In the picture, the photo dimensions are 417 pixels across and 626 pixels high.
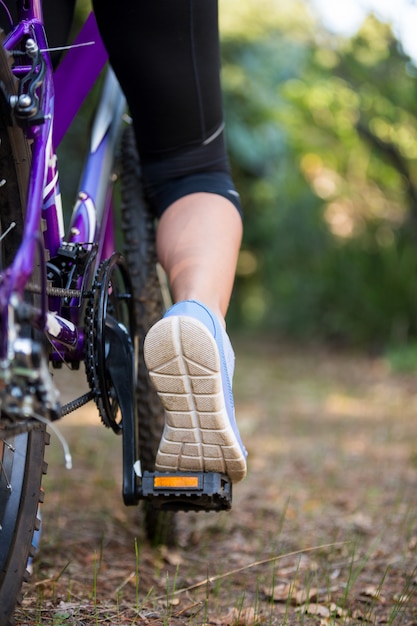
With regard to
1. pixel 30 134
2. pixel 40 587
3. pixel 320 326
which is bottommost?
pixel 320 326

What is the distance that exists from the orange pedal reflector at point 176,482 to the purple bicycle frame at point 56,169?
24 cm

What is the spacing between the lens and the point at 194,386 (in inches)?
45.2

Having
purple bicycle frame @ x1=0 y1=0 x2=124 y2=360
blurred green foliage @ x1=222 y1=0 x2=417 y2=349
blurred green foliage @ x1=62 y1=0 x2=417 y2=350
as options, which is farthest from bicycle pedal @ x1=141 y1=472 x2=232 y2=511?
blurred green foliage @ x1=222 y1=0 x2=417 y2=349

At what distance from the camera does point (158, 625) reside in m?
1.20

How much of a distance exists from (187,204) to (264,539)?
0.85 m

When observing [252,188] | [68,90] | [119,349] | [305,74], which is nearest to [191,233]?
[119,349]

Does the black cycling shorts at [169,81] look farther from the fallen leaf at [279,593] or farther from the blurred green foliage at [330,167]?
the blurred green foliage at [330,167]

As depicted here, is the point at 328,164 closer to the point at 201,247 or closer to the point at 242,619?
the point at 201,247

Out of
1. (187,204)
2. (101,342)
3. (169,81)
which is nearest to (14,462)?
(101,342)

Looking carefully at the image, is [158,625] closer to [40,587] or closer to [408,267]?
[40,587]

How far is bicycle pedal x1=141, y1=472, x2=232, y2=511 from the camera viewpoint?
1206 millimetres

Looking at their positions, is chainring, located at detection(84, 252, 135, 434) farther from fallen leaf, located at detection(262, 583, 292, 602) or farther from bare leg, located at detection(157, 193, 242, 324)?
fallen leaf, located at detection(262, 583, 292, 602)

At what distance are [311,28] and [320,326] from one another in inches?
94.9

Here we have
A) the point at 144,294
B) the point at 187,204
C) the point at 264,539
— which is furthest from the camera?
the point at 264,539
